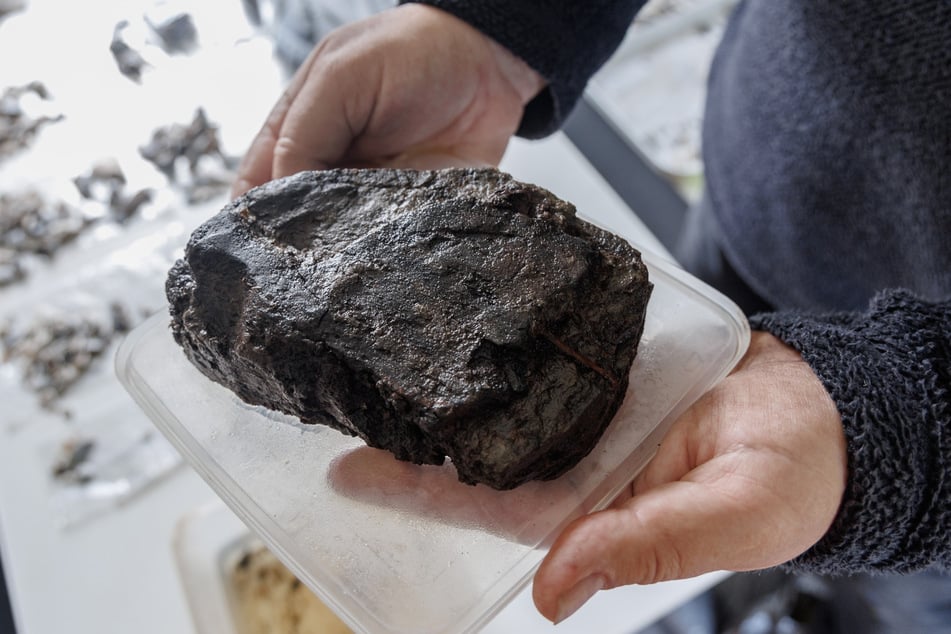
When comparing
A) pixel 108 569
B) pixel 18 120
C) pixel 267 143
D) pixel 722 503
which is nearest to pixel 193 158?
pixel 18 120

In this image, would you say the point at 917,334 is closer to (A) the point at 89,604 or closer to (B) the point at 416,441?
(B) the point at 416,441

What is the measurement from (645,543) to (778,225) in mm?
780

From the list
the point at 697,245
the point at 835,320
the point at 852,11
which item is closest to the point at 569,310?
the point at 835,320

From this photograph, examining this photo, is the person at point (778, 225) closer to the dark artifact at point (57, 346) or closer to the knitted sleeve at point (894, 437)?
the knitted sleeve at point (894, 437)

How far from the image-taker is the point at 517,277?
804 mm

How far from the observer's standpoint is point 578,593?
729mm

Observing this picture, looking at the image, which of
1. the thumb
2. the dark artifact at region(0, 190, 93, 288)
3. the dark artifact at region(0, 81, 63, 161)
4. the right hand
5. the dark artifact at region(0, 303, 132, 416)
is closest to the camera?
the thumb

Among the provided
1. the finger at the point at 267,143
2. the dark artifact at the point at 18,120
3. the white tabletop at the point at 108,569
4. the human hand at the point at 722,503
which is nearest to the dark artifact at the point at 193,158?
the dark artifact at the point at 18,120

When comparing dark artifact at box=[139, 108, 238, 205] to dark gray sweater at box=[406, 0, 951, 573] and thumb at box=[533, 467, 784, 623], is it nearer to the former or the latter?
dark gray sweater at box=[406, 0, 951, 573]

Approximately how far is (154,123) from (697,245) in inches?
53.6

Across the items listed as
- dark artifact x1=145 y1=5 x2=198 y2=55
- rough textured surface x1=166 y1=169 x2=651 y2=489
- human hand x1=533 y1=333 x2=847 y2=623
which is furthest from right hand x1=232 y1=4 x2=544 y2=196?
dark artifact x1=145 y1=5 x2=198 y2=55

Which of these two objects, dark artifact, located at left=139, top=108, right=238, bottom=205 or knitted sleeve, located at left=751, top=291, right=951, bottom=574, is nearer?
knitted sleeve, located at left=751, top=291, right=951, bottom=574

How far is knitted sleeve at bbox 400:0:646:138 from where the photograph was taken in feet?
3.62

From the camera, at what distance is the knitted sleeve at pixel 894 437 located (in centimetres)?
78
